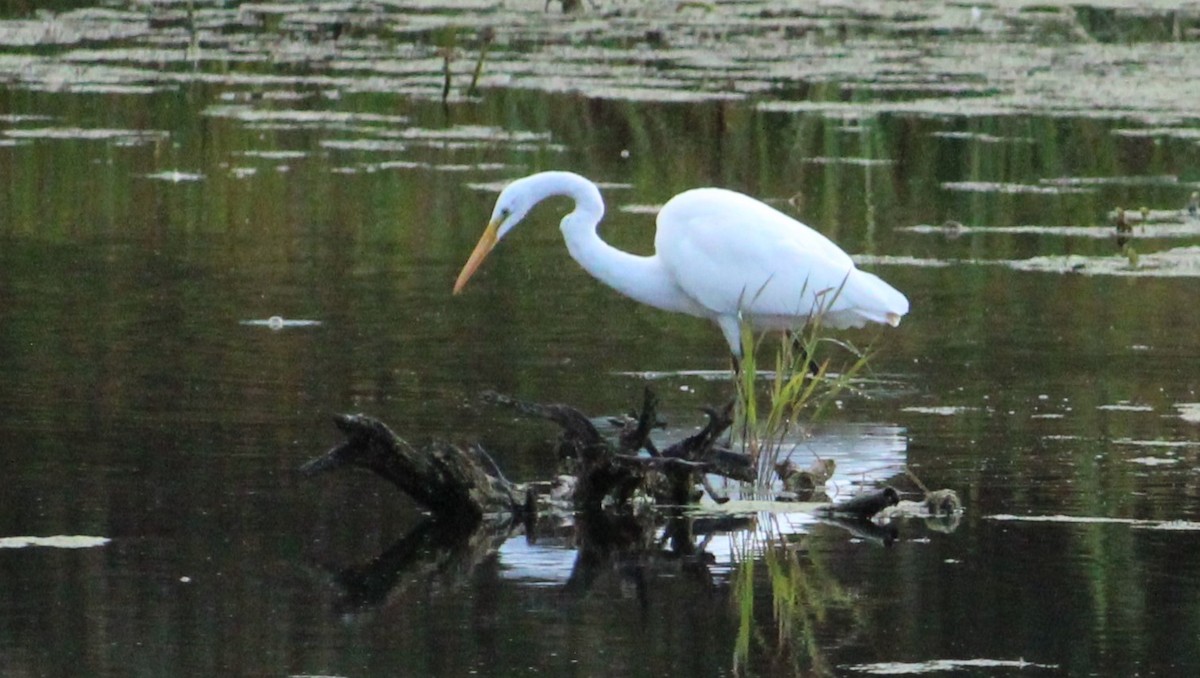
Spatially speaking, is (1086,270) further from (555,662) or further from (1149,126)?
→ (555,662)

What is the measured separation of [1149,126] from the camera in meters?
14.9

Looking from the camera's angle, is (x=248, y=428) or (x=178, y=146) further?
(x=178, y=146)

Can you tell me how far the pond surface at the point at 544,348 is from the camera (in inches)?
198

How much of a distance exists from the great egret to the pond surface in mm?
326

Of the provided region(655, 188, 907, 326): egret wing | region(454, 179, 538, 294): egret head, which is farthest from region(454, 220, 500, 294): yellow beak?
region(655, 188, 907, 326): egret wing

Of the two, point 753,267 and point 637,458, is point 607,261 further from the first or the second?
point 637,458

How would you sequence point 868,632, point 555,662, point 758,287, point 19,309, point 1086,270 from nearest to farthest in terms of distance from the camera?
point 555,662
point 868,632
point 758,287
point 19,309
point 1086,270

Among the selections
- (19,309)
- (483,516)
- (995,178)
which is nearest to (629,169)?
(995,178)

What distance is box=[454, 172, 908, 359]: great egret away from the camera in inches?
289

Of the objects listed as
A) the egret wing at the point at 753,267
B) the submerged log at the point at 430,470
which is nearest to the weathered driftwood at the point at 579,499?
the submerged log at the point at 430,470

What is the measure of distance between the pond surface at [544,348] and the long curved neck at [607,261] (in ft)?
1.03

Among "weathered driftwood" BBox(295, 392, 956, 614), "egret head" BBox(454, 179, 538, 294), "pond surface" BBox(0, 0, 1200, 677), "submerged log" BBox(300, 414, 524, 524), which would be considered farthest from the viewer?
"egret head" BBox(454, 179, 538, 294)

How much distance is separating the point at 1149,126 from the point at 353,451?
32.9ft

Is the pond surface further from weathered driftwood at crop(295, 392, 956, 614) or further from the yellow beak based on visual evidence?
the yellow beak
